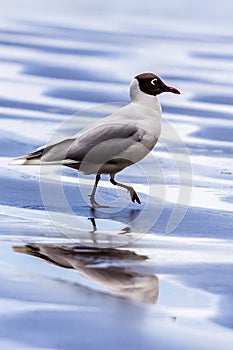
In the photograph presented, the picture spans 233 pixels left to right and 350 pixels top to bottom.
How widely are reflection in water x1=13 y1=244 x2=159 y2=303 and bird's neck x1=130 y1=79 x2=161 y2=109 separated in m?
2.08

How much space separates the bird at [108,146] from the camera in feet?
26.5

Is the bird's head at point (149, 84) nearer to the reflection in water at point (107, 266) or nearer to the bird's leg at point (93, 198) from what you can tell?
the bird's leg at point (93, 198)

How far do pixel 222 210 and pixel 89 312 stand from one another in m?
2.79

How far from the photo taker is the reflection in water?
593 centimetres

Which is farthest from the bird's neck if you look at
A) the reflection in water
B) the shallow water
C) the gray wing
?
the reflection in water

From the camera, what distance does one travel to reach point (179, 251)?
22.4ft

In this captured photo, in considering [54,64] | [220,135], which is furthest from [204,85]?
[220,135]

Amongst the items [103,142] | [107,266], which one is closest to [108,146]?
[103,142]

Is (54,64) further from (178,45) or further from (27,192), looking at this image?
(27,192)

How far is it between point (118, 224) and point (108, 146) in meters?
0.69

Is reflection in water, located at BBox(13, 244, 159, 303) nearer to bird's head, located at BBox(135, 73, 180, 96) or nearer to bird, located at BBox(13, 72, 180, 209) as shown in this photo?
bird, located at BBox(13, 72, 180, 209)

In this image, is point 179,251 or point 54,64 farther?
point 54,64

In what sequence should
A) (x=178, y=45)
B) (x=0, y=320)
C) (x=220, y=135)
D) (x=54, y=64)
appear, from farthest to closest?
(x=178, y=45) < (x=54, y=64) < (x=220, y=135) < (x=0, y=320)

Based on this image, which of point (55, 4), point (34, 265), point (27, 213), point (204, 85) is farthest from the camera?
point (55, 4)
